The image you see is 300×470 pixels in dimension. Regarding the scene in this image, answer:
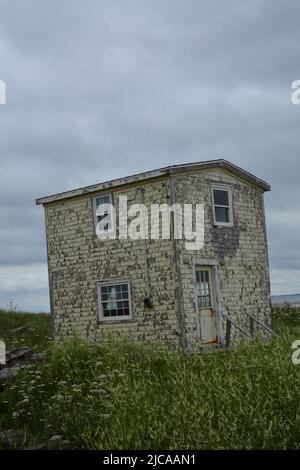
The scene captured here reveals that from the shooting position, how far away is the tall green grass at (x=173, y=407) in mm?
9766

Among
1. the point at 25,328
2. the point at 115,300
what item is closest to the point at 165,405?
the point at 115,300

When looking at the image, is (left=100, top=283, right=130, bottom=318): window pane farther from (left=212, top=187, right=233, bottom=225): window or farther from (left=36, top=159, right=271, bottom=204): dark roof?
(left=212, top=187, right=233, bottom=225): window

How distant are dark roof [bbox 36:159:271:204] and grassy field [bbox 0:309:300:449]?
5.95 meters

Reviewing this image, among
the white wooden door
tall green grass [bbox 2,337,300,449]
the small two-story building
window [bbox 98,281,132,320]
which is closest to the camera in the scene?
tall green grass [bbox 2,337,300,449]

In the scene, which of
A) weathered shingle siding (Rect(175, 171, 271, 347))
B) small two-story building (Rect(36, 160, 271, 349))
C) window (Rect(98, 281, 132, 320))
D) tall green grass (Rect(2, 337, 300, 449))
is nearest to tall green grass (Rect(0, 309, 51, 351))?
small two-story building (Rect(36, 160, 271, 349))

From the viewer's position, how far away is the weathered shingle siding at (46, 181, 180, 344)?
18531mm

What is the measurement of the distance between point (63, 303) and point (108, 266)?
2.78m

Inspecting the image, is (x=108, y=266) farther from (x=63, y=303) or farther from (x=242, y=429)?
(x=242, y=429)

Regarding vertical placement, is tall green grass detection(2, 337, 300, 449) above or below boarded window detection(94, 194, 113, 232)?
below

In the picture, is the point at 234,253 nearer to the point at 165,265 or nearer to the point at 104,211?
the point at 165,265

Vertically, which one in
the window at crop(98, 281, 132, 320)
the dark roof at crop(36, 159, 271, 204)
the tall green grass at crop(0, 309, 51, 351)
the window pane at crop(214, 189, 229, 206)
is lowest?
the tall green grass at crop(0, 309, 51, 351)

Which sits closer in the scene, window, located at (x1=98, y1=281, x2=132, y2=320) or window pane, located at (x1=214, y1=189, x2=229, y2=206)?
window, located at (x1=98, y1=281, x2=132, y2=320)
